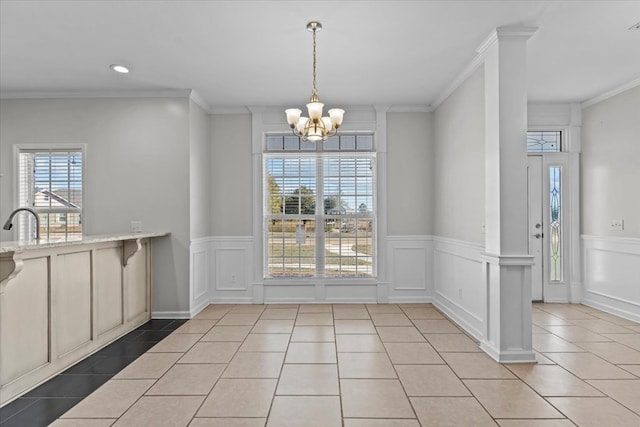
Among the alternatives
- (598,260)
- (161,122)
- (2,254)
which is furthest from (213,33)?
(598,260)

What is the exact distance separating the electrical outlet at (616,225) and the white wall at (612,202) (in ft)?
0.13

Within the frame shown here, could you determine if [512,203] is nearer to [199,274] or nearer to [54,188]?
[199,274]

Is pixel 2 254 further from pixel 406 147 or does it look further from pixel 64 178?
pixel 406 147

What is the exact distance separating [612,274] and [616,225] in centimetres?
61

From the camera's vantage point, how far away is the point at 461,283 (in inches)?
177

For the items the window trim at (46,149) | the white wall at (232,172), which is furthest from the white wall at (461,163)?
the window trim at (46,149)

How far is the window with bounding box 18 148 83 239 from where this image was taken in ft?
16.0

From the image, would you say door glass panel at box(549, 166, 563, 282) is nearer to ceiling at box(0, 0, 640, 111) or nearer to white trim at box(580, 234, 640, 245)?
white trim at box(580, 234, 640, 245)

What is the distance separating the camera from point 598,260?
17.1 feet

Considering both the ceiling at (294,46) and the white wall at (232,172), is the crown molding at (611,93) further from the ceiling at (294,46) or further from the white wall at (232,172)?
the white wall at (232,172)

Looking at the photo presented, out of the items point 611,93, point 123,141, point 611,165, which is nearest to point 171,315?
point 123,141

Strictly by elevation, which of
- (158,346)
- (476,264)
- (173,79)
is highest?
(173,79)

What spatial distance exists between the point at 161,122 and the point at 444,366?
4.07 metres

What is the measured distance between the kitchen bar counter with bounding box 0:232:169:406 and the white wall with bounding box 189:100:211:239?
911mm
